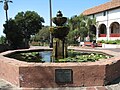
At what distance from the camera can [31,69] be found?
650 centimetres

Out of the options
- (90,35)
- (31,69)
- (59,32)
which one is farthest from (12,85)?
(90,35)

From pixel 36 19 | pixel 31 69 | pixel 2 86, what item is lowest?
pixel 2 86

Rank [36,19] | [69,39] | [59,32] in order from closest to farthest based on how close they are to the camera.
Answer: [59,32] → [69,39] → [36,19]

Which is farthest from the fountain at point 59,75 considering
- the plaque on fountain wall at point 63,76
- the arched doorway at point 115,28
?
the arched doorway at point 115,28

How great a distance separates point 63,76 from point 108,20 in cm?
3837

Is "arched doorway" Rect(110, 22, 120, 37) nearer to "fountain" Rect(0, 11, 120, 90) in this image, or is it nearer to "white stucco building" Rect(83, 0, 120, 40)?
"white stucco building" Rect(83, 0, 120, 40)

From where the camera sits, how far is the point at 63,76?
647cm

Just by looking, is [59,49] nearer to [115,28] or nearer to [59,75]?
[59,75]

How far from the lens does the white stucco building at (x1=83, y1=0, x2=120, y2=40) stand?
40.7m

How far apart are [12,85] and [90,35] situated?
3796 centimetres

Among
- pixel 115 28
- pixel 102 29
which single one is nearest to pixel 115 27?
pixel 115 28

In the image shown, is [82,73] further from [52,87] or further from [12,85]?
[12,85]

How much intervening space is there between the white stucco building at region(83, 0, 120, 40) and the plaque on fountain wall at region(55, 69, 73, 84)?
34.4 m

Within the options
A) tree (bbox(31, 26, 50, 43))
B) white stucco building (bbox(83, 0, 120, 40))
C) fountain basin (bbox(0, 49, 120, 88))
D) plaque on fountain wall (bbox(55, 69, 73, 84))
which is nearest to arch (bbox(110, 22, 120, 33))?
white stucco building (bbox(83, 0, 120, 40))
